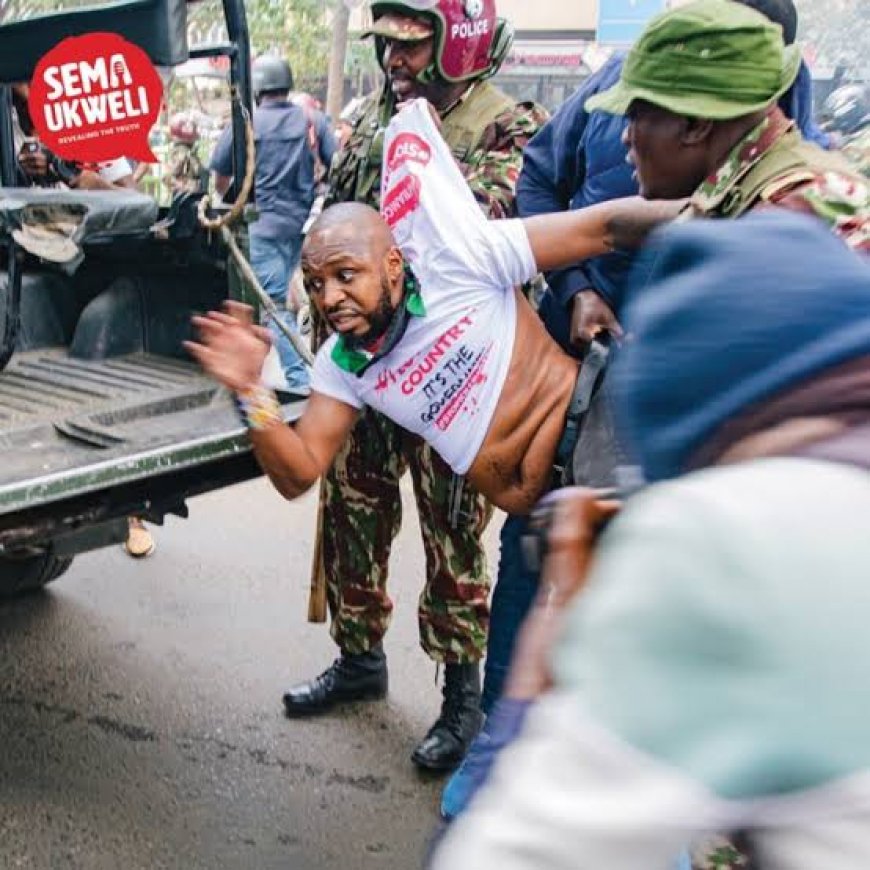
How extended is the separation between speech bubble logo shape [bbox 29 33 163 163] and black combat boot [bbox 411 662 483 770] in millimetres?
1523

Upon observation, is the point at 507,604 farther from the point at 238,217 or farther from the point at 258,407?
the point at 238,217

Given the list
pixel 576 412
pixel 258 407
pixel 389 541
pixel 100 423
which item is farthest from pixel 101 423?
pixel 576 412

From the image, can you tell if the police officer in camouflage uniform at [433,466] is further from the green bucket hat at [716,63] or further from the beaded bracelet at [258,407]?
the green bucket hat at [716,63]

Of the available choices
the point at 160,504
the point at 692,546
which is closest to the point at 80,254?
the point at 160,504

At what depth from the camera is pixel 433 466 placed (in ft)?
9.34

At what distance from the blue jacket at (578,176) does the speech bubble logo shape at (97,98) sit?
0.94 m

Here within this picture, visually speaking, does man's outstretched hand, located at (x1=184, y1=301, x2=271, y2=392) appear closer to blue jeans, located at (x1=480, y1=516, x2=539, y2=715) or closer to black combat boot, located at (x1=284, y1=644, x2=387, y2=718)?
blue jeans, located at (x1=480, y1=516, x2=539, y2=715)

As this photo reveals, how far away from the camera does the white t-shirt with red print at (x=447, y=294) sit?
2303 mm

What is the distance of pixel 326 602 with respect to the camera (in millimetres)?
3254

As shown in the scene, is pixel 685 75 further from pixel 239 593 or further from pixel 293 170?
pixel 293 170

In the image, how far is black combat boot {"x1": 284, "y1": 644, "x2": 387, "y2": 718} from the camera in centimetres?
330

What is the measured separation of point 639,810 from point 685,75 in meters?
1.39

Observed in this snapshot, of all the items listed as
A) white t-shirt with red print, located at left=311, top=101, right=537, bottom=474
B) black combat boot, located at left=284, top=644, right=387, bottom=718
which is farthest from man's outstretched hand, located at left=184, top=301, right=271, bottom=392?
black combat boot, located at left=284, top=644, right=387, bottom=718

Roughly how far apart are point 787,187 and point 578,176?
1.02 metres
